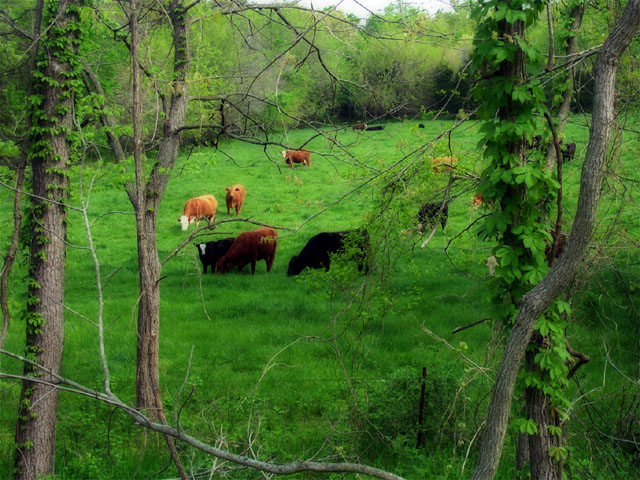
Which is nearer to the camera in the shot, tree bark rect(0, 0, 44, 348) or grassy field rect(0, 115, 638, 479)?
tree bark rect(0, 0, 44, 348)

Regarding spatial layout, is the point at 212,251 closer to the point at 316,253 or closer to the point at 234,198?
the point at 316,253

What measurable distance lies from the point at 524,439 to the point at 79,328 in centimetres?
1044

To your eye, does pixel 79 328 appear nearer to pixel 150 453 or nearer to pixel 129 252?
pixel 129 252

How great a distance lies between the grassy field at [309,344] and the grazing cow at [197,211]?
893 mm

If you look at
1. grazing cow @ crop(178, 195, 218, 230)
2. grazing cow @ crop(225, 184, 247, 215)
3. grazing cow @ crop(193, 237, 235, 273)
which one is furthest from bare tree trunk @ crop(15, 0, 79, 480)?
grazing cow @ crop(225, 184, 247, 215)

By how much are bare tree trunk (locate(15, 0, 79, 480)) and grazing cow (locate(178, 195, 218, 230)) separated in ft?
41.0

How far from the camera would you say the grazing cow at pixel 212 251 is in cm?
1636

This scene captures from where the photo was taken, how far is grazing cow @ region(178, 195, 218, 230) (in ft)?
65.4

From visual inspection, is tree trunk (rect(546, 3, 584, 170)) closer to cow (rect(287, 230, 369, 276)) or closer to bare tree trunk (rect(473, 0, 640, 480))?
bare tree trunk (rect(473, 0, 640, 480))

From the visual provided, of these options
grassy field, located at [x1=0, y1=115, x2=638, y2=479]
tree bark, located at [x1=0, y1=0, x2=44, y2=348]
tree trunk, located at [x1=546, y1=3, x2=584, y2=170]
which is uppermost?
tree trunk, located at [x1=546, y1=3, x2=584, y2=170]

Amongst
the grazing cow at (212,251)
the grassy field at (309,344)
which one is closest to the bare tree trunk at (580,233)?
the grassy field at (309,344)

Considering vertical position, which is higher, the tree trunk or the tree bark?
the tree trunk

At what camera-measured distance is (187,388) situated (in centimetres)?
931

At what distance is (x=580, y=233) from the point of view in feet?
10.3
